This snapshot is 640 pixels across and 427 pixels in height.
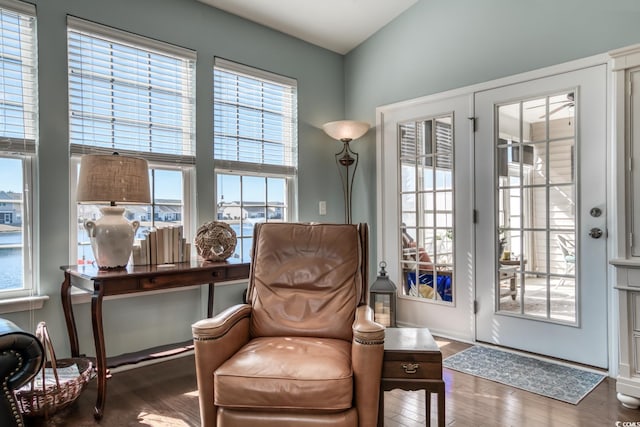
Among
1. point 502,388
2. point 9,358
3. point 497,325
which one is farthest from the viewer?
point 497,325

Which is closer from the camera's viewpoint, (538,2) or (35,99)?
(35,99)

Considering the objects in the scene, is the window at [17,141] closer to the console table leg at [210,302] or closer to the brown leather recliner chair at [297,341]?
the console table leg at [210,302]

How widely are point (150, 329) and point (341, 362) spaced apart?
1.82m

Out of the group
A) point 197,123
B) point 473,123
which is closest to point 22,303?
point 197,123

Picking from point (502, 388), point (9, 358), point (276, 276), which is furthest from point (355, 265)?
point (9, 358)

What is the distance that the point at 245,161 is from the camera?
3.60 metres

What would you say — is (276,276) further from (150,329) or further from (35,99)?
(35,99)

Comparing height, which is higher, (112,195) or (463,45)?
(463,45)

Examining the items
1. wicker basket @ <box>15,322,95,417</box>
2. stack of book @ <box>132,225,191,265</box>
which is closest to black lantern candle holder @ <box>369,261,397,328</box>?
stack of book @ <box>132,225,191,265</box>

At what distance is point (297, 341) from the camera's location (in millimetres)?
2023

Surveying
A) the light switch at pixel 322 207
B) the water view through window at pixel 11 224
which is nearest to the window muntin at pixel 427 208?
the light switch at pixel 322 207

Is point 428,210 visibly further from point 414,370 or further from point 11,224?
point 11,224

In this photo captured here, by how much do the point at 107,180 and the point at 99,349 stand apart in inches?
34.8

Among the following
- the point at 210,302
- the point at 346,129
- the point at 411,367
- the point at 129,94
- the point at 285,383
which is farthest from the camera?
the point at 346,129
